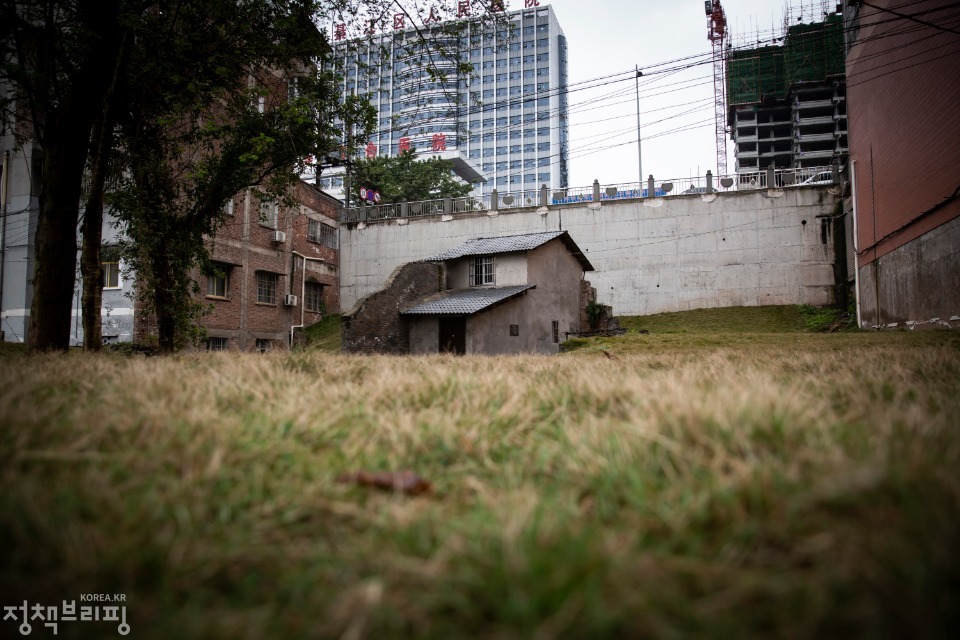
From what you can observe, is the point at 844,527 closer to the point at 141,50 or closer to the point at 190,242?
the point at 141,50

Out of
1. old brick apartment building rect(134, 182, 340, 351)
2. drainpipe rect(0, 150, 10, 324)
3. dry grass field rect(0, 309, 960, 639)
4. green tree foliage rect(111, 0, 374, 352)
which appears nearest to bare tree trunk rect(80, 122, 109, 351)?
green tree foliage rect(111, 0, 374, 352)

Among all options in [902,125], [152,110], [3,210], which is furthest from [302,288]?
[902,125]

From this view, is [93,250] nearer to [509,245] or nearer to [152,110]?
[152,110]

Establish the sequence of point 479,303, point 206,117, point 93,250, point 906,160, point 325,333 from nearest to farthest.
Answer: point 93,250, point 206,117, point 906,160, point 479,303, point 325,333

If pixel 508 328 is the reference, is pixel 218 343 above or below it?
below

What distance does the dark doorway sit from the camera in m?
23.5

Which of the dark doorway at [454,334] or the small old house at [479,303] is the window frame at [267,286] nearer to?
the small old house at [479,303]

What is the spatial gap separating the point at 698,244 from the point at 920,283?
1417 centimetres

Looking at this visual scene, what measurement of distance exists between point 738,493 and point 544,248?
24410 mm

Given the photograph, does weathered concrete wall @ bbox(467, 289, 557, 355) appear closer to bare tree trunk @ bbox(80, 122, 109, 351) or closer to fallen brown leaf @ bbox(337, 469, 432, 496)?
bare tree trunk @ bbox(80, 122, 109, 351)

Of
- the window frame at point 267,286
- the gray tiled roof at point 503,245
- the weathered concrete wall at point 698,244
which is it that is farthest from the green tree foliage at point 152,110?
the weathered concrete wall at point 698,244

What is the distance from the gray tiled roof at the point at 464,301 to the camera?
22469mm

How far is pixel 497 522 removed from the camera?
1.37 m

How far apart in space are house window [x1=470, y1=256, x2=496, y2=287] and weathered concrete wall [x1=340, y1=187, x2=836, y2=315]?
774 centimetres
